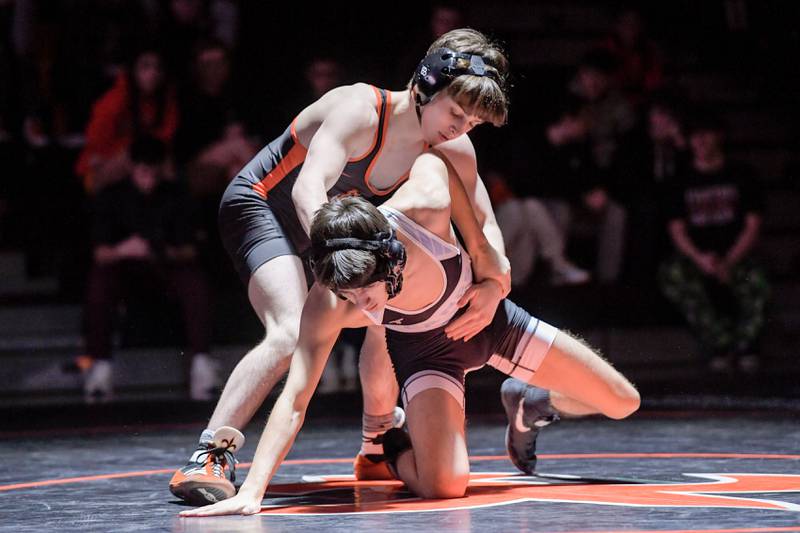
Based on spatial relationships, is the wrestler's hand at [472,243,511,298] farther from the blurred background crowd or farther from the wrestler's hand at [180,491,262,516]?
the blurred background crowd

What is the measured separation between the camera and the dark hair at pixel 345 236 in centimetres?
332

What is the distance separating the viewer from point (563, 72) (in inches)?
361

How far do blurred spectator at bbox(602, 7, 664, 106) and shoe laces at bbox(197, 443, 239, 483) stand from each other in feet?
18.6

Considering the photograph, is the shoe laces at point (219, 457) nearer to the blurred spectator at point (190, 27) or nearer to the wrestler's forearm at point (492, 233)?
the wrestler's forearm at point (492, 233)

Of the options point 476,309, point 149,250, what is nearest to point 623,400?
point 476,309

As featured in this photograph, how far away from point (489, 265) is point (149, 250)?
376 cm

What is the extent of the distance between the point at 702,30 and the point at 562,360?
6877mm

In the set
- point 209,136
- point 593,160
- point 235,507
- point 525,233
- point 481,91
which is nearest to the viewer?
point 235,507

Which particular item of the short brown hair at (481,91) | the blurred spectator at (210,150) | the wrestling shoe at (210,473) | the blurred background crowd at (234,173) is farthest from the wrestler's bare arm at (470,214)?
the blurred spectator at (210,150)

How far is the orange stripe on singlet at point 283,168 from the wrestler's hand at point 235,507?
3.70 ft

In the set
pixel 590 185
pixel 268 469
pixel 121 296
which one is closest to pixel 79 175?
pixel 121 296

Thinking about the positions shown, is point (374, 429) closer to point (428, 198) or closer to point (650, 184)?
point (428, 198)

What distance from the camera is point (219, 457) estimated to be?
384 centimetres

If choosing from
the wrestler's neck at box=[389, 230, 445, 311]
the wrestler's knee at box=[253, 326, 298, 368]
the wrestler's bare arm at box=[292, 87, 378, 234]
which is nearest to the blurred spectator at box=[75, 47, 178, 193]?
the wrestler's bare arm at box=[292, 87, 378, 234]
